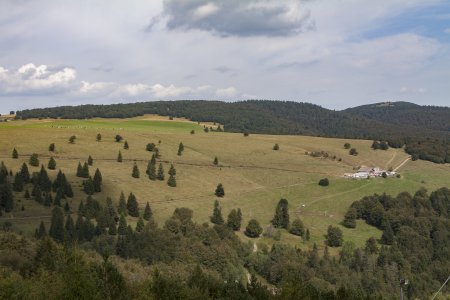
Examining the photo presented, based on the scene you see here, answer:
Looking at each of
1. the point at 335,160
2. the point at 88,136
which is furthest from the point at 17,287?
the point at 335,160

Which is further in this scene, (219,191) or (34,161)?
(219,191)

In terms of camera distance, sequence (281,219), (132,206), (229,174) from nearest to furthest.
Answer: (132,206), (281,219), (229,174)

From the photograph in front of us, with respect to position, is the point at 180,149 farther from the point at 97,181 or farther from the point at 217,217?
the point at 217,217

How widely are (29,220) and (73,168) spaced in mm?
34346

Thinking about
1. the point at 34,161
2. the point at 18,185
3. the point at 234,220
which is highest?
the point at 34,161

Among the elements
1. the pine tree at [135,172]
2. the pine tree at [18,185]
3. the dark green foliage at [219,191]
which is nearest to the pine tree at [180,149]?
the pine tree at [135,172]

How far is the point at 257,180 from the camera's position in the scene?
502ft

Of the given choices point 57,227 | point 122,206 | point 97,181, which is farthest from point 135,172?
point 57,227

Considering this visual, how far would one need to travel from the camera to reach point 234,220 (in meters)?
118

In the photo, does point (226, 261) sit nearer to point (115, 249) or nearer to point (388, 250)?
point (115, 249)

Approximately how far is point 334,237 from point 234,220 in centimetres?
2530

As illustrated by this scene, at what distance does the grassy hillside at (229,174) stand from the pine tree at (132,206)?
14.3 ft

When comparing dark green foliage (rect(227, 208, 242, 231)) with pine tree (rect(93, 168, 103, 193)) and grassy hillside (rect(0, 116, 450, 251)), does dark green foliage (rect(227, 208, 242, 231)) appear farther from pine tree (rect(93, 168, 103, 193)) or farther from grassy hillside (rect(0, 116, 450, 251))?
pine tree (rect(93, 168, 103, 193))

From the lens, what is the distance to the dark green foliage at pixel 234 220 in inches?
4636
